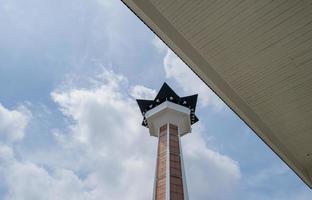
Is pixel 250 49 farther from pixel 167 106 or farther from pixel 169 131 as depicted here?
pixel 167 106

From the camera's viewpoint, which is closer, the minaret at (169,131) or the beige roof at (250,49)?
the beige roof at (250,49)

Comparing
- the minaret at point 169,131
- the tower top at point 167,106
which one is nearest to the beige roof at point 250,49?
the minaret at point 169,131

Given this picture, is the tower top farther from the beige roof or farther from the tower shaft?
the beige roof

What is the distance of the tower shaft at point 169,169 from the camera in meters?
16.7

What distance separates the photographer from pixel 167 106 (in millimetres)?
22766

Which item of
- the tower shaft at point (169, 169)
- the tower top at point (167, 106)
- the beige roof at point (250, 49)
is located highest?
the tower top at point (167, 106)

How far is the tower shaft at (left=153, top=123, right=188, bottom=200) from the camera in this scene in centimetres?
1670

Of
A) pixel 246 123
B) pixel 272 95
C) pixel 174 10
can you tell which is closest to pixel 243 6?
pixel 174 10

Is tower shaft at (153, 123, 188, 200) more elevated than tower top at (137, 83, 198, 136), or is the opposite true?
tower top at (137, 83, 198, 136)

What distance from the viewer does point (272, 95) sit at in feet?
15.9

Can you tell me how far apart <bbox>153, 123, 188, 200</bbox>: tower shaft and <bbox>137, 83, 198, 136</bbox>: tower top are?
166cm

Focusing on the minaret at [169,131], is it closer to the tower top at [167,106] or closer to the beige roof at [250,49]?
the tower top at [167,106]

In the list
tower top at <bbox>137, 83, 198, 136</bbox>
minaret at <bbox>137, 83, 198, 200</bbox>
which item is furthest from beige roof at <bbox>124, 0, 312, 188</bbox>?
tower top at <bbox>137, 83, 198, 136</bbox>

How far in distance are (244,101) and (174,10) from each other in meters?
1.99
